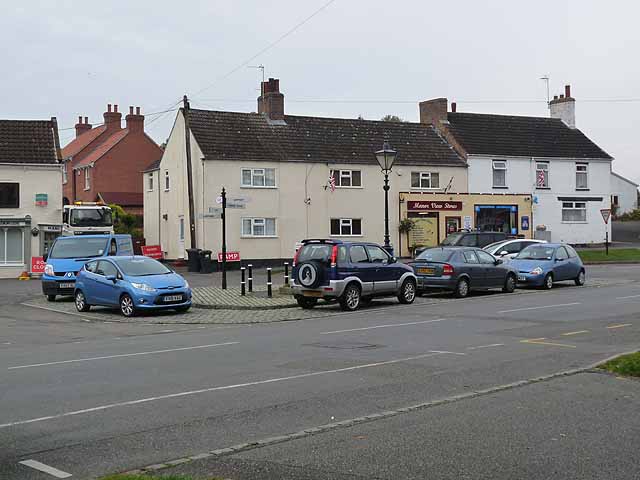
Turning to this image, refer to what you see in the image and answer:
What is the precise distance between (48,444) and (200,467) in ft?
5.51

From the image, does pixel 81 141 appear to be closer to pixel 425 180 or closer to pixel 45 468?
pixel 425 180

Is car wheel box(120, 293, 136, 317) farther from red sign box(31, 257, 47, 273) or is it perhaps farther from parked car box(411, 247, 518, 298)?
red sign box(31, 257, 47, 273)

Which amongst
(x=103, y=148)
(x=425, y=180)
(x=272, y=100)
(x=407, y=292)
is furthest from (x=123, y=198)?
(x=407, y=292)

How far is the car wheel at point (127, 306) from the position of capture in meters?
21.4

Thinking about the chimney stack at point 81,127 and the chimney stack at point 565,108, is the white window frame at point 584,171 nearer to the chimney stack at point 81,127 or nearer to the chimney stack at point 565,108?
the chimney stack at point 565,108

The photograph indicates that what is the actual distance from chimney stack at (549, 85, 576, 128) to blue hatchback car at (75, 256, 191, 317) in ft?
137

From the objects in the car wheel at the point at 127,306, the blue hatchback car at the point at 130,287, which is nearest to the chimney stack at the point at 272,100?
the blue hatchback car at the point at 130,287

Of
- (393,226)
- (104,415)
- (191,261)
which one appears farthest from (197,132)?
(104,415)

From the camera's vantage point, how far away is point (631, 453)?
674 cm

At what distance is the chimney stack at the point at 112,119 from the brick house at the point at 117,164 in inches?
50.2

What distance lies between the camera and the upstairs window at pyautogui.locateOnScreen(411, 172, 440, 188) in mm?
48906

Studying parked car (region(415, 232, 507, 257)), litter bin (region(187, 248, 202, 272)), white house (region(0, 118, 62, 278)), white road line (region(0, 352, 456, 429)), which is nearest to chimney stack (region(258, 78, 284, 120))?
litter bin (region(187, 248, 202, 272))

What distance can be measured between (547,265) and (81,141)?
51622 millimetres

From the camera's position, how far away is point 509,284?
2655 cm
